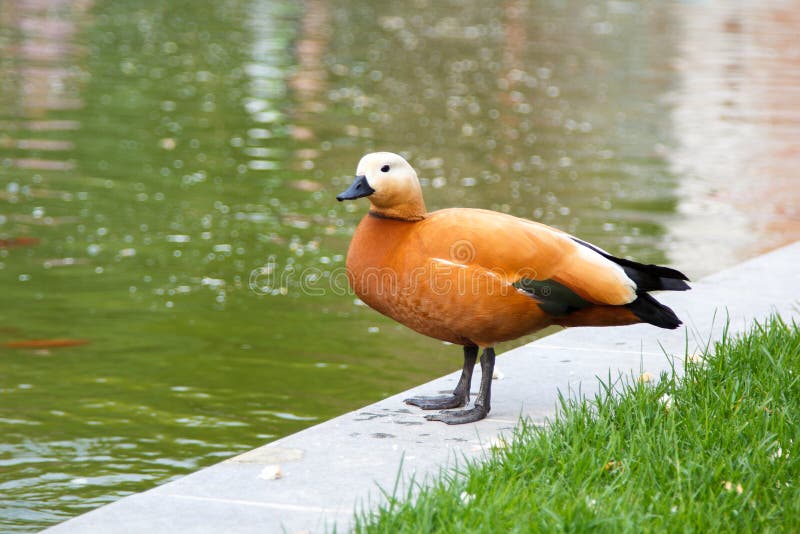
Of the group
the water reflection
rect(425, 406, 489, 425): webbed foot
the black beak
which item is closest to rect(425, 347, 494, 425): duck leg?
rect(425, 406, 489, 425): webbed foot

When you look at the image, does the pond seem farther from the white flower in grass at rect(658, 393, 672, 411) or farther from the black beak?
the white flower in grass at rect(658, 393, 672, 411)

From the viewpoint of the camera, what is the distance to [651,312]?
4.56m

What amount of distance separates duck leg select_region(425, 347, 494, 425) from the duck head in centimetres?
61

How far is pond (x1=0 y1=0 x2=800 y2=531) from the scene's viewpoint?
6.36m

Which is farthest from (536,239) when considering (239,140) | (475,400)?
(239,140)

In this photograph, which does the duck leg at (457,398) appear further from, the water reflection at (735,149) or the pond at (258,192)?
the water reflection at (735,149)

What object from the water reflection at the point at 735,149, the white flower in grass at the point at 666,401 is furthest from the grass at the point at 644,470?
the water reflection at the point at 735,149

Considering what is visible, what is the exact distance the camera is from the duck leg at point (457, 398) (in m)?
4.89

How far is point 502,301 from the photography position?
4488 mm

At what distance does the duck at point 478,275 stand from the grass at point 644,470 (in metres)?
0.32

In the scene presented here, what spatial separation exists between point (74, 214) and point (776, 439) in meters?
6.92

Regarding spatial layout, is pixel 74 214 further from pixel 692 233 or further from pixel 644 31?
pixel 644 31

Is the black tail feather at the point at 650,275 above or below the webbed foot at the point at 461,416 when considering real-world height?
above

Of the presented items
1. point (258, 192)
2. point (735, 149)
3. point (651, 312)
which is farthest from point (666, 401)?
point (735, 149)
